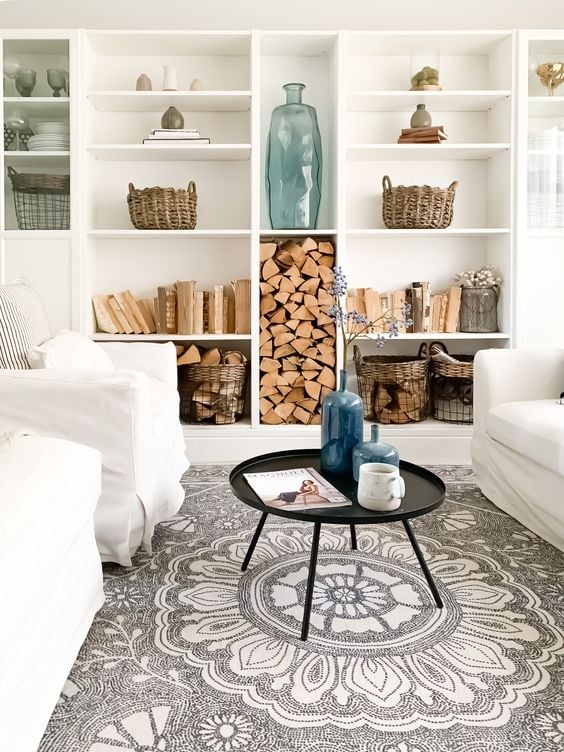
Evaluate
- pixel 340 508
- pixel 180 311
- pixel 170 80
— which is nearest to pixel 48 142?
pixel 170 80

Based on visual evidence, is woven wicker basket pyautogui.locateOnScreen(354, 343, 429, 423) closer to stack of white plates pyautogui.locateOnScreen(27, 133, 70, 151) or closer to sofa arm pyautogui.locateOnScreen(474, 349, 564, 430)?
sofa arm pyautogui.locateOnScreen(474, 349, 564, 430)

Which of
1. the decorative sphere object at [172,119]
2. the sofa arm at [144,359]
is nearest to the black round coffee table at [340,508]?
the sofa arm at [144,359]

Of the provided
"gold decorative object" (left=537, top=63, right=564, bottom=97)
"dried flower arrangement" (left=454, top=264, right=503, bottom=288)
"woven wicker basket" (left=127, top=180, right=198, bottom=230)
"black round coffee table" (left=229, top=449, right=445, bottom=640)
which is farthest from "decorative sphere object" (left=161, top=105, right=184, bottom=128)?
"black round coffee table" (left=229, top=449, right=445, bottom=640)

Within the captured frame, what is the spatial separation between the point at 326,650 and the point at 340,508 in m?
0.36

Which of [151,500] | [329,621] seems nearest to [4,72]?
[151,500]

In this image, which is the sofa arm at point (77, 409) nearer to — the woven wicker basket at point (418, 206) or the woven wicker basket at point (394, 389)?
the woven wicker basket at point (394, 389)

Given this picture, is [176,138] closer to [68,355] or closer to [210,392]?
[210,392]

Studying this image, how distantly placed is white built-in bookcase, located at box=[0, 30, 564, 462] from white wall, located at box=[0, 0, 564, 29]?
0.18m

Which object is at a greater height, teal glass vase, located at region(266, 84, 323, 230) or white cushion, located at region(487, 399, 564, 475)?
teal glass vase, located at region(266, 84, 323, 230)

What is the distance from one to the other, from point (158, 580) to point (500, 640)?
1.03 metres

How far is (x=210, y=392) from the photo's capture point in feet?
12.3

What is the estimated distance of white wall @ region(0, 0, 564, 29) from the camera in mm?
3908

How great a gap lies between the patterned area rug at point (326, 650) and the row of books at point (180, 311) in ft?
4.75

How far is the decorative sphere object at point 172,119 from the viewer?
3.74m
